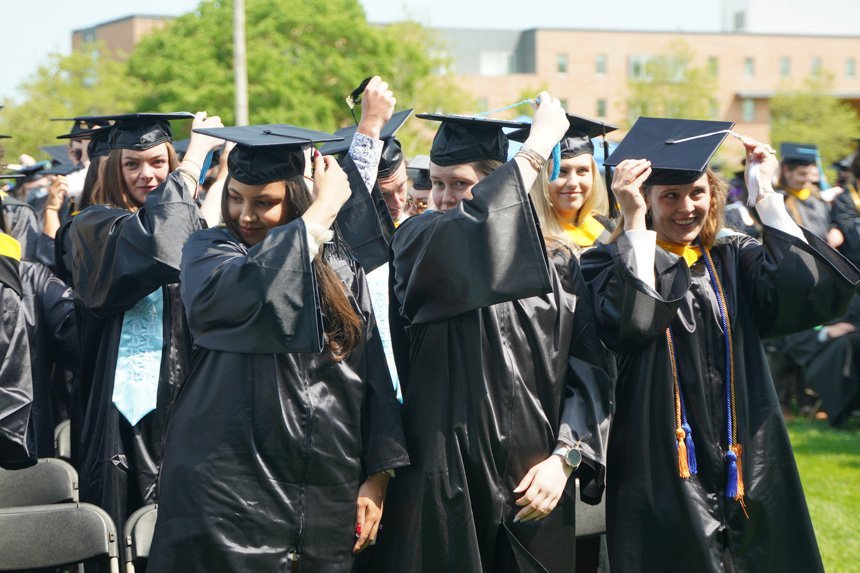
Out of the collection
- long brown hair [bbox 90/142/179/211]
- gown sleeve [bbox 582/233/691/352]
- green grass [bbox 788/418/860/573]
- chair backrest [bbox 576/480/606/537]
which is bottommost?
green grass [bbox 788/418/860/573]

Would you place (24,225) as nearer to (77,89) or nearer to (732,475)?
(732,475)

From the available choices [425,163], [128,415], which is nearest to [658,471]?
[128,415]

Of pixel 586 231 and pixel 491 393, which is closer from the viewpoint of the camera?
pixel 491 393

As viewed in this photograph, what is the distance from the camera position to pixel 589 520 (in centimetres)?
388

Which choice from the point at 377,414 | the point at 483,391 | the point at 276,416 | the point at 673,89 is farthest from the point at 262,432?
the point at 673,89

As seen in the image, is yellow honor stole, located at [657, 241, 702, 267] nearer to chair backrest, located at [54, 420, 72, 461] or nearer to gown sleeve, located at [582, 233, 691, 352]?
gown sleeve, located at [582, 233, 691, 352]

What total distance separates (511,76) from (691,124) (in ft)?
211

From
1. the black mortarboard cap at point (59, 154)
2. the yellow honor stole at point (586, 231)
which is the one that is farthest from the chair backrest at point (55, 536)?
the black mortarboard cap at point (59, 154)

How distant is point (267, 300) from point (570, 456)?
987 mm

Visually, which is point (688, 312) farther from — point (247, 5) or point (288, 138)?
point (247, 5)

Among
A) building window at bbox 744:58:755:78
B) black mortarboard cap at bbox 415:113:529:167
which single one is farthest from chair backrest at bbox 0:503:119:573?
building window at bbox 744:58:755:78

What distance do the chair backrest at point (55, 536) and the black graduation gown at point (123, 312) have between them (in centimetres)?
36

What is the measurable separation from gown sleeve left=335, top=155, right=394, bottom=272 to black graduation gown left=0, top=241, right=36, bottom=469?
1301mm

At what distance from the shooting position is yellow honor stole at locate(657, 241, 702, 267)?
11.6 feet
